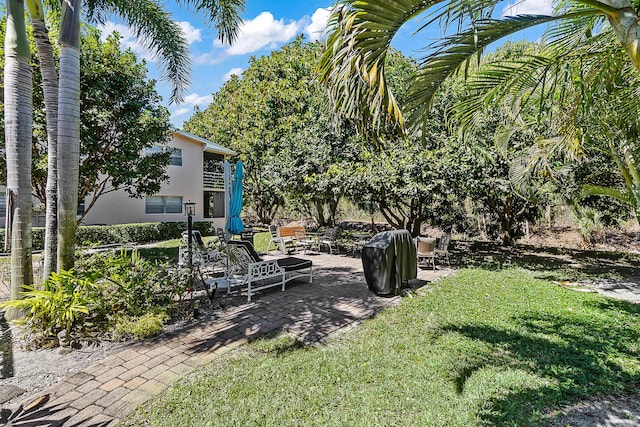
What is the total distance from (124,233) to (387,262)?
580 inches

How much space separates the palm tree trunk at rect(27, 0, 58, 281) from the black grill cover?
6112 mm

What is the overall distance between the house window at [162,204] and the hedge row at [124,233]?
1688mm

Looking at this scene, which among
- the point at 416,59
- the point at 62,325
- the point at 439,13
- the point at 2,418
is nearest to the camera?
the point at 439,13

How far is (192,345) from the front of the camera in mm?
4457

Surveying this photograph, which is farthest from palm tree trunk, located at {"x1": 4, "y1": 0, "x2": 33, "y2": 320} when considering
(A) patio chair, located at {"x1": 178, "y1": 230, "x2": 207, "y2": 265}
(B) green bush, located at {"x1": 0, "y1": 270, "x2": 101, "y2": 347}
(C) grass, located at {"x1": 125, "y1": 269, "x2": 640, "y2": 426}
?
(C) grass, located at {"x1": 125, "y1": 269, "x2": 640, "y2": 426}

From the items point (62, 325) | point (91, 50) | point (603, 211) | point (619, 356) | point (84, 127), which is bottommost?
point (619, 356)

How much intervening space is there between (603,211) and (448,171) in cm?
838

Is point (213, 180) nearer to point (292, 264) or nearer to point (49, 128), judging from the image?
point (292, 264)

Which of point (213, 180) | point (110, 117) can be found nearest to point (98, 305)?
point (110, 117)

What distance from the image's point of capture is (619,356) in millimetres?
4258

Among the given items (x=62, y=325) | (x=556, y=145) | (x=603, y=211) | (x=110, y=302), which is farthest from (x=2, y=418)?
(x=603, y=211)

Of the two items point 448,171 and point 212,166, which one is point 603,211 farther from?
point 212,166

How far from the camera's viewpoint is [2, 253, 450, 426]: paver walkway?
3076 millimetres

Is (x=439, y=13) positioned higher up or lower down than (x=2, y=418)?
higher up
